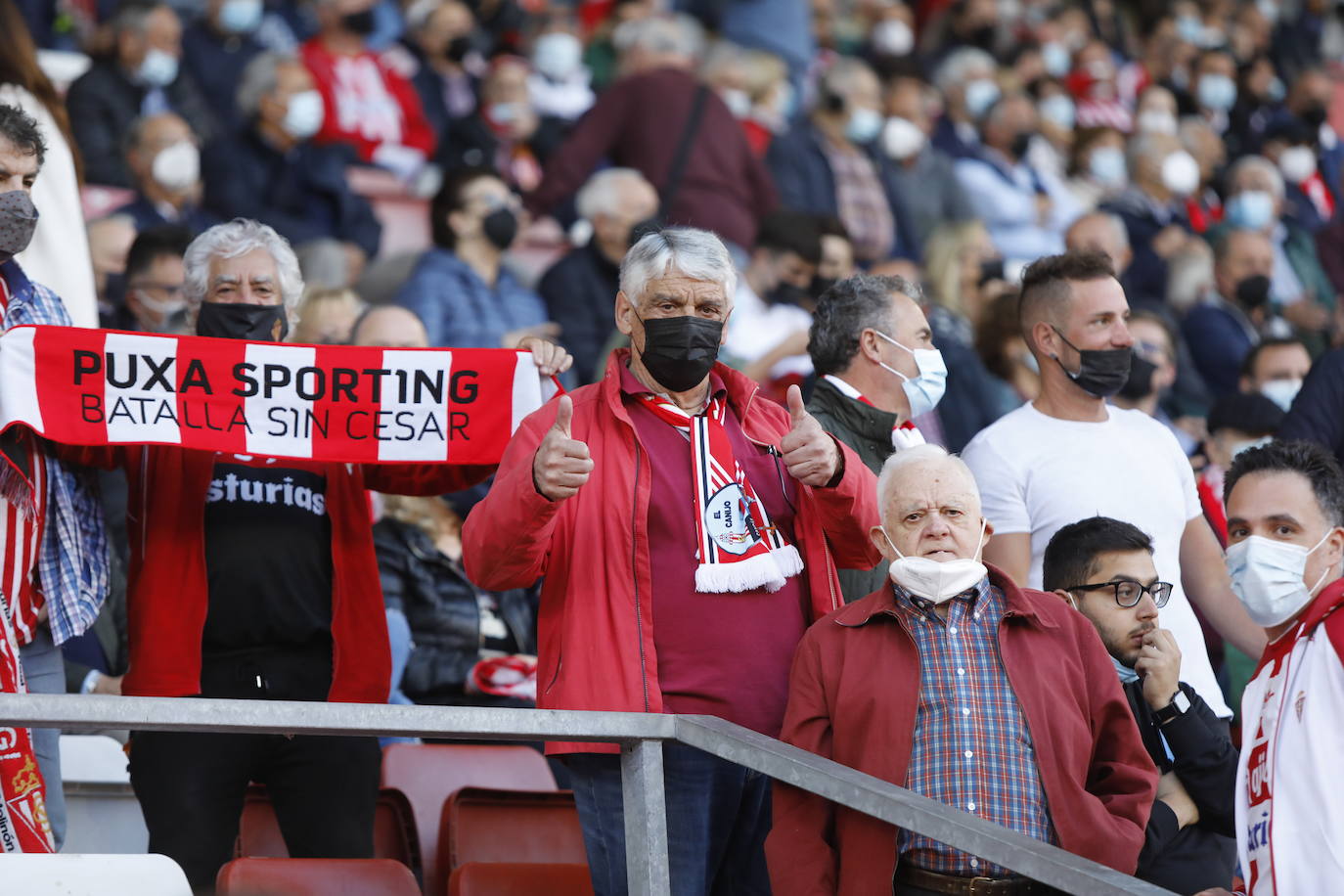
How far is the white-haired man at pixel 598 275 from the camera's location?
8.45 m

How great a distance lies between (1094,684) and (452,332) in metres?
4.59

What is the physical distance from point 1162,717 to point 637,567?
4.19 ft

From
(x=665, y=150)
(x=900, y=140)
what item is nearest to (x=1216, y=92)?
(x=900, y=140)

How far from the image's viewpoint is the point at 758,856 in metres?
4.26

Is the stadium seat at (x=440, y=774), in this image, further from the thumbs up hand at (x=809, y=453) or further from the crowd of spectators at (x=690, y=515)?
the thumbs up hand at (x=809, y=453)

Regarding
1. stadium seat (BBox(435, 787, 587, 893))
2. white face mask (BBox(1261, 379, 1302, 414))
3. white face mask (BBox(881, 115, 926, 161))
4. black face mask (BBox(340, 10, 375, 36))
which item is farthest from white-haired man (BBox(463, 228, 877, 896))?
white face mask (BBox(881, 115, 926, 161))

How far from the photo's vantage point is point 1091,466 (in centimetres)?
531

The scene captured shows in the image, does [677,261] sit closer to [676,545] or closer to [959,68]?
[676,545]

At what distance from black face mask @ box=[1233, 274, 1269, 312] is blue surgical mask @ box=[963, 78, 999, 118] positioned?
3531 millimetres

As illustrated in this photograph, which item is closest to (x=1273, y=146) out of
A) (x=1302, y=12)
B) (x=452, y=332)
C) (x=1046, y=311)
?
(x=1302, y=12)

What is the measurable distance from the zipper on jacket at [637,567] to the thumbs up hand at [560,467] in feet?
0.84

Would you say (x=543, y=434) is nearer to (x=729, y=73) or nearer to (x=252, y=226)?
(x=252, y=226)

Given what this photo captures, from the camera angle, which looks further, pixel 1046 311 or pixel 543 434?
pixel 1046 311

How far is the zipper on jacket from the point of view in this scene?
4.13 meters
